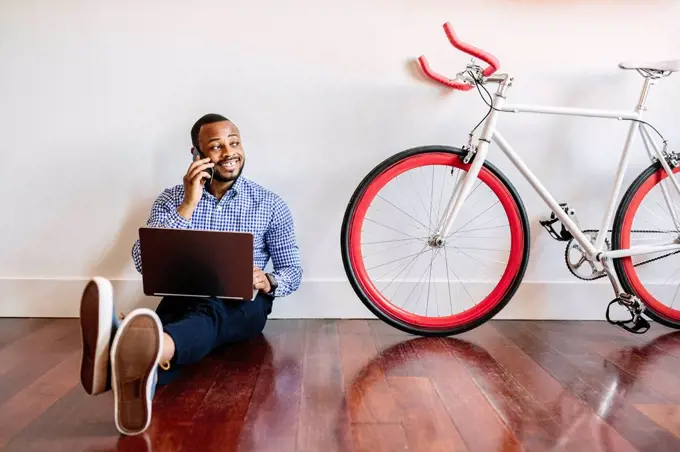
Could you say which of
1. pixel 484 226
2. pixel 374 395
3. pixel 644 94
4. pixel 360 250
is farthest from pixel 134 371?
pixel 644 94

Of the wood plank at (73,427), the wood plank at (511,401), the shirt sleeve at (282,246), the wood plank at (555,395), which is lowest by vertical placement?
the wood plank at (73,427)

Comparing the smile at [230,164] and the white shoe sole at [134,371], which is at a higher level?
the smile at [230,164]

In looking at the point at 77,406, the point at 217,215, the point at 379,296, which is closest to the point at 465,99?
the point at 379,296

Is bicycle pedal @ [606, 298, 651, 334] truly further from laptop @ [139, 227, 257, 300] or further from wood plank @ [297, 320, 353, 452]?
laptop @ [139, 227, 257, 300]

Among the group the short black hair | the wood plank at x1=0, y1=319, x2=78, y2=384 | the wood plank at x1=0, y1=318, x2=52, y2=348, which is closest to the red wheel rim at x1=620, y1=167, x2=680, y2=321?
the short black hair

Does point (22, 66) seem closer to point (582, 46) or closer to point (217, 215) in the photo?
point (217, 215)

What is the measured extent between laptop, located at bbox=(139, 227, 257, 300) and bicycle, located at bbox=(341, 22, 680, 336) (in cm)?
37

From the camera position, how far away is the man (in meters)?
1.04

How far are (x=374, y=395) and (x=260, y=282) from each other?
1.61 feet

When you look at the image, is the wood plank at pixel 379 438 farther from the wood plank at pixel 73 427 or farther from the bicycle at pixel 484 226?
the bicycle at pixel 484 226

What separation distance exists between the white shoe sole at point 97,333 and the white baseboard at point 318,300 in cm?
83

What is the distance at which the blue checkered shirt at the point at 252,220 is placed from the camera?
161 cm

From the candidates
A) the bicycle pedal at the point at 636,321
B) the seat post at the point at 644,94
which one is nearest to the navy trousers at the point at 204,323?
the bicycle pedal at the point at 636,321

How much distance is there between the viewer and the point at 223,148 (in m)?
1.60
